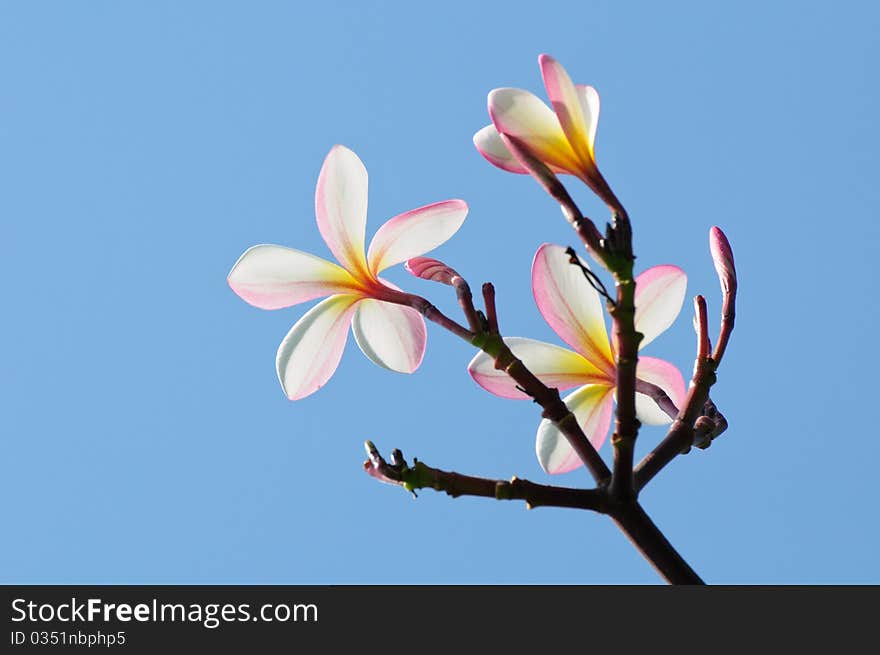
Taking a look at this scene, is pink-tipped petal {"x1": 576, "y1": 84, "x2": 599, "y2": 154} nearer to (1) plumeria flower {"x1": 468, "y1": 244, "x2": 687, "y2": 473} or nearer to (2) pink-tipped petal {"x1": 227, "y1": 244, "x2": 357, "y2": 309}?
(1) plumeria flower {"x1": 468, "y1": 244, "x2": 687, "y2": 473}

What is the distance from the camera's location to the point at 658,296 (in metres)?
0.74

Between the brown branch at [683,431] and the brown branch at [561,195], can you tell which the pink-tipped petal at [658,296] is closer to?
the brown branch at [683,431]

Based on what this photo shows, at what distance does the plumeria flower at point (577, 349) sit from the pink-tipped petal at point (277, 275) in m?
0.13

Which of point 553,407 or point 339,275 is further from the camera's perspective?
point 339,275

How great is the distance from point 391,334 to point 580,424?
16 centimetres

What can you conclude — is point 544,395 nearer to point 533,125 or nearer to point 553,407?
point 553,407

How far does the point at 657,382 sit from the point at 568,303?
12cm

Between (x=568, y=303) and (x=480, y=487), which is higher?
(x=568, y=303)

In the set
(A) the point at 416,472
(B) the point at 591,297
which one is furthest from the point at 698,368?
(A) the point at 416,472

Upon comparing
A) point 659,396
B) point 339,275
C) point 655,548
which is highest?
point 339,275

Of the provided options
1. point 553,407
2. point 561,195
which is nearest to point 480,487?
point 553,407

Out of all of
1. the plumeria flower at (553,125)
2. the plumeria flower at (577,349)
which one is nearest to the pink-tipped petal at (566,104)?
the plumeria flower at (553,125)
